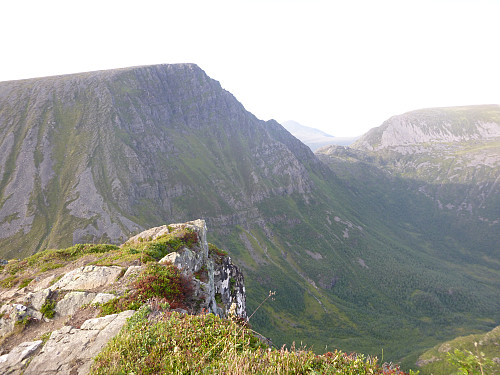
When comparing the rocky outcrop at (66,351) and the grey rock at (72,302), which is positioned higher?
the rocky outcrop at (66,351)

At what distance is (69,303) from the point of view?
611 inches

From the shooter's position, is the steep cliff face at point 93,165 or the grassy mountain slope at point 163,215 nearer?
the steep cliff face at point 93,165

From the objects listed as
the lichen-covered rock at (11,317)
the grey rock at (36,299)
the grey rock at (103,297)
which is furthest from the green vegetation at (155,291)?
the lichen-covered rock at (11,317)

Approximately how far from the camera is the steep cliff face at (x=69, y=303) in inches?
408

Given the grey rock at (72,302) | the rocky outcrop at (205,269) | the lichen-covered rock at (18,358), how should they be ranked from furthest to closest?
the rocky outcrop at (205,269), the grey rock at (72,302), the lichen-covered rock at (18,358)

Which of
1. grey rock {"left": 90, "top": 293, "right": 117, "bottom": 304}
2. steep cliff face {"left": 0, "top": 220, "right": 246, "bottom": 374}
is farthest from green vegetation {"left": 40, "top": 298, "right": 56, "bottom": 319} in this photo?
grey rock {"left": 90, "top": 293, "right": 117, "bottom": 304}

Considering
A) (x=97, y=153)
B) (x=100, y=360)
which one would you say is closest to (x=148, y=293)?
(x=100, y=360)

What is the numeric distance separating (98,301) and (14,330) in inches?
198

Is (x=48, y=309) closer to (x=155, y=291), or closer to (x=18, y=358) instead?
(x=18, y=358)

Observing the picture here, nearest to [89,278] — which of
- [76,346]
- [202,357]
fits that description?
[76,346]

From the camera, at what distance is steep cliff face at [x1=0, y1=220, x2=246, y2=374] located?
1035cm

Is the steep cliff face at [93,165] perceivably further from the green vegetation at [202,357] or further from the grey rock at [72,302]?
the green vegetation at [202,357]

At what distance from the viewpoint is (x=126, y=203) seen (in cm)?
13488

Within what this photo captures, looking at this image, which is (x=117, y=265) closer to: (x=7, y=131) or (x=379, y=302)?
(x=7, y=131)
